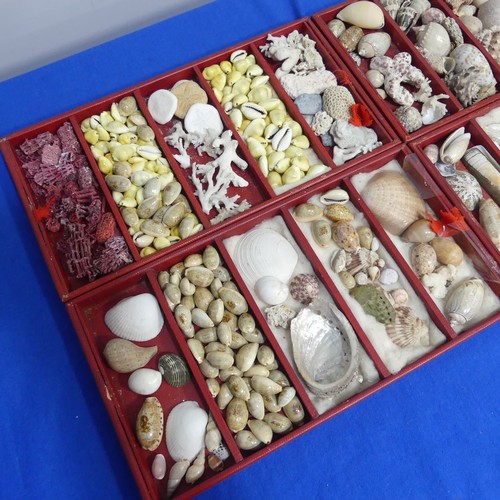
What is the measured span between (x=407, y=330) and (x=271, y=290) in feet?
1.01

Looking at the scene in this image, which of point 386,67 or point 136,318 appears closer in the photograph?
point 136,318

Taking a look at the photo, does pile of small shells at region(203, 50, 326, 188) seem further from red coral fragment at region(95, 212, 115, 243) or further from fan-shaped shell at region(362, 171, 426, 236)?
red coral fragment at region(95, 212, 115, 243)

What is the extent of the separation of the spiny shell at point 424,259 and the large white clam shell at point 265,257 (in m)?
0.28

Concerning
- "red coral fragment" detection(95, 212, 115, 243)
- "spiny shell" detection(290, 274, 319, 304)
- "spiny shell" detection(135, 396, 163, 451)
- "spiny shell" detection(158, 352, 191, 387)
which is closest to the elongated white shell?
"spiny shell" detection(290, 274, 319, 304)

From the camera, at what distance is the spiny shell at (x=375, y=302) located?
113 cm

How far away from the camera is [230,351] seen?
1106 millimetres

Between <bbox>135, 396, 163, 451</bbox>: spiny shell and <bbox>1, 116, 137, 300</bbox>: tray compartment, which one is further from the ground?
<bbox>1, 116, 137, 300</bbox>: tray compartment

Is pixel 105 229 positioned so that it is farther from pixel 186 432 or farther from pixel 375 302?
pixel 375 302

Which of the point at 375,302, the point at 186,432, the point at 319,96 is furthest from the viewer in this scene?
the point at 319,96

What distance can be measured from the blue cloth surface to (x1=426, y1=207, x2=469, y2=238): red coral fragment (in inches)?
10.0

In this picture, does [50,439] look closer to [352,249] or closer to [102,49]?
[352,249]

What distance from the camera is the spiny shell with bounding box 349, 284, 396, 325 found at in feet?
3.71

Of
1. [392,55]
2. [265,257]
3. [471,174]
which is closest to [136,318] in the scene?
[265,257]

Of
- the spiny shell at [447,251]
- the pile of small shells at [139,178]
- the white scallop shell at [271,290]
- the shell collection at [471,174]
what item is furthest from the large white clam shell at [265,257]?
the shell collection at [471,174]
